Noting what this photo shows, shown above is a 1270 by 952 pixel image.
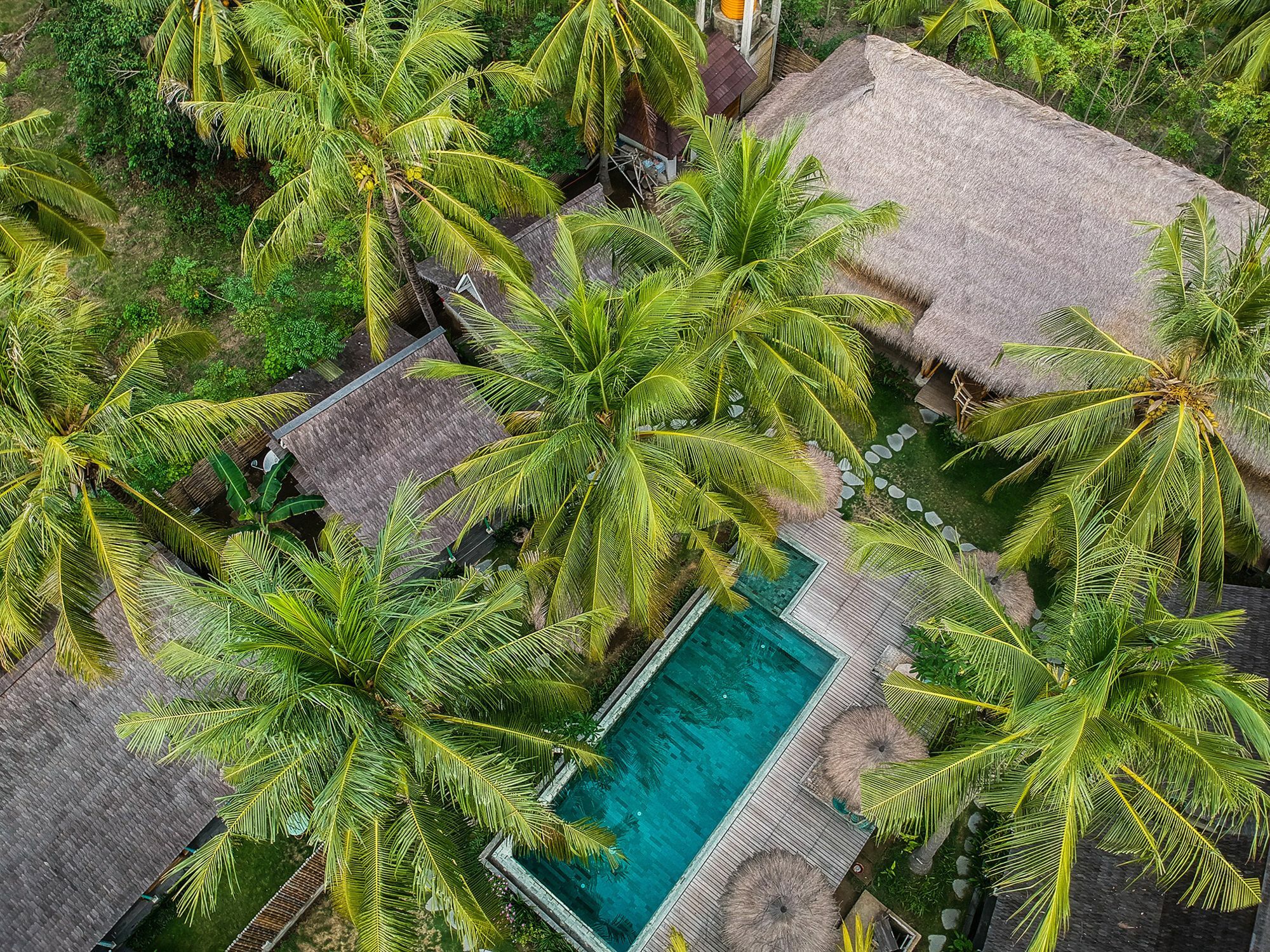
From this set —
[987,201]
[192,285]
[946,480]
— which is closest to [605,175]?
[987,201]

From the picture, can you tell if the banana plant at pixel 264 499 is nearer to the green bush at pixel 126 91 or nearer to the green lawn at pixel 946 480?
the green bush at pixel 126 91

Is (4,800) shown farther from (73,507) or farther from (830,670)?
(830,670)

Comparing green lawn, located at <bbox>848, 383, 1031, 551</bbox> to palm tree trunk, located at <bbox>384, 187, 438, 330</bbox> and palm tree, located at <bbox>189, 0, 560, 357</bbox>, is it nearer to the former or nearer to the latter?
palm tree, located at <bbox>189, 0, 560, 357</bbox>

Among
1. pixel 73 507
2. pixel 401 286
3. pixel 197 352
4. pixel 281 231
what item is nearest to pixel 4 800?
pixel 73 507

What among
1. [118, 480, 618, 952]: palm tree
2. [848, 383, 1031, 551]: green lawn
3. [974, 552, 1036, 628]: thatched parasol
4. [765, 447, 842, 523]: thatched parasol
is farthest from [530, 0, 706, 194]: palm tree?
[118, 480, 618, 952]: palm tree

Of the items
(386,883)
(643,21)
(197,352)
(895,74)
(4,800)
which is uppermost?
(895,74)

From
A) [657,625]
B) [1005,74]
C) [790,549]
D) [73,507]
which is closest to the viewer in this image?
[73,507]

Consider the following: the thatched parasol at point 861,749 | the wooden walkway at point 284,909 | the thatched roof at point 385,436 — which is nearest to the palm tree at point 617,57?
the thatched roof at point 385,436

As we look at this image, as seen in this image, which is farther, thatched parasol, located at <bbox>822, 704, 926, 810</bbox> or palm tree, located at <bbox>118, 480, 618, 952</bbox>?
thatched parasol, located at <bbox>822, 704, 926, 810</bbox>
